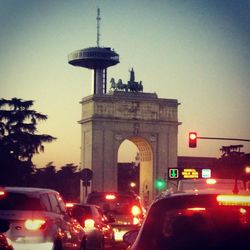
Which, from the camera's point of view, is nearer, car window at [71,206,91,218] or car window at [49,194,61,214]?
car window at [49,194,61,214]

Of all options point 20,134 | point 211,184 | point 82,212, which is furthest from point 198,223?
point 20,134

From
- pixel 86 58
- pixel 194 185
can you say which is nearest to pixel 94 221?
pixel 194 185

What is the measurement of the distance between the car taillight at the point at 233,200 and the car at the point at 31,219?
6.86 meters

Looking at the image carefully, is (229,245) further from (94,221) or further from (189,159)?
(189,159)

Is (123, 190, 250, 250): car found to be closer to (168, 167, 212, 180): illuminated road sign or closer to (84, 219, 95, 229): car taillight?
(84, 219, 95, 229): car taillight

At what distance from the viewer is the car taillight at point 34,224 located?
14.9m

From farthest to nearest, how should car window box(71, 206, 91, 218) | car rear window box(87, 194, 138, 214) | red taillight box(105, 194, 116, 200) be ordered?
red taillight box(105, 194, 116, 200) → car rear window box(87, 194, 138, 214) → car window box(71, 206, 91, 218)

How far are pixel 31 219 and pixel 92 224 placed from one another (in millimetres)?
6491

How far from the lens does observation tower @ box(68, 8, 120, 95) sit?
15100 centimetres

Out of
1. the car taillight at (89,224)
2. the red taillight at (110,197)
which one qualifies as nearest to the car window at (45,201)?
the car taillight at (89,224)

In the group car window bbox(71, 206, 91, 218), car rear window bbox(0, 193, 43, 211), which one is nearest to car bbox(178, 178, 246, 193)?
car window bbox(71, 206, 91, 218)

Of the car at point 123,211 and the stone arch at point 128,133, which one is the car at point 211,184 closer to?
the car at point 123,211

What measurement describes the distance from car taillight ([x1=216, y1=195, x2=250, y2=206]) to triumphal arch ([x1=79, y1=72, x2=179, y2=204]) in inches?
3734

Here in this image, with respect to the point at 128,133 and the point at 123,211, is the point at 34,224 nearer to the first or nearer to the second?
the point at 123,211
